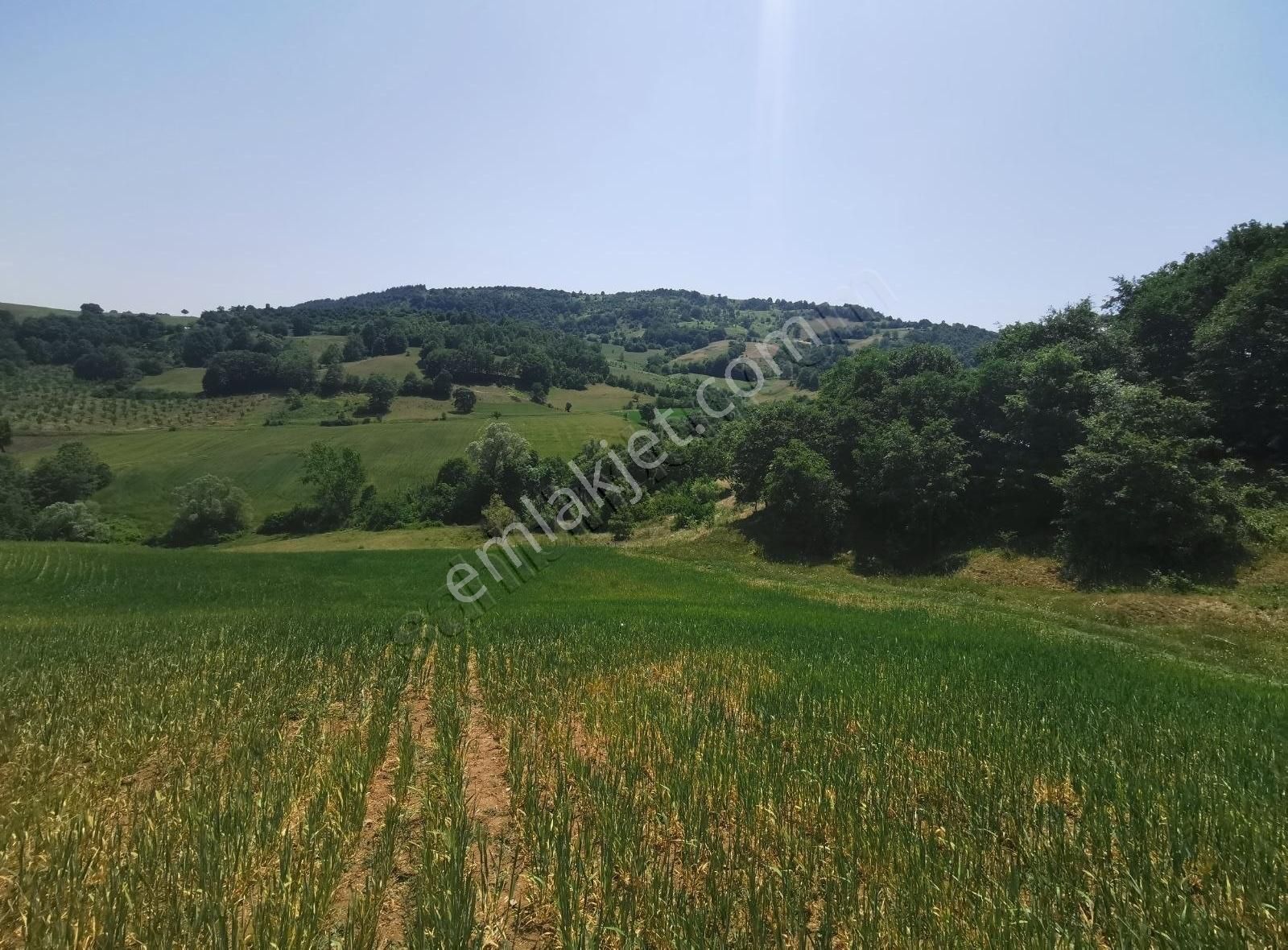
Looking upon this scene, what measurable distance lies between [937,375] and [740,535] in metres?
17.7

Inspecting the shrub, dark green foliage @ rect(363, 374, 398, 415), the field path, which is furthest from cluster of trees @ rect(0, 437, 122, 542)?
the field path

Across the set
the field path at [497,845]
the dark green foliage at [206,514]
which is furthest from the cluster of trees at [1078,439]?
the dark green foliage at [206,514]

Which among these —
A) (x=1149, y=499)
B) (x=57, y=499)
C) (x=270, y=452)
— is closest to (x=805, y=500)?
(x=1149, y=499)

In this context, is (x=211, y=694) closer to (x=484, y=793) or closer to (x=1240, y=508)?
(x=484, y=793)

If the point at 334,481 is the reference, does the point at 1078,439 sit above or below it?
above

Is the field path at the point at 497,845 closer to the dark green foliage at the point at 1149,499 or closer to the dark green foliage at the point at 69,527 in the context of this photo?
the dark green foliage at the point at 1149,499

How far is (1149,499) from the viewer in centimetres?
2375

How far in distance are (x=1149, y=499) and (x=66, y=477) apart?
304 ft

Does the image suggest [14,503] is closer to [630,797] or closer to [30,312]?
[630,797]

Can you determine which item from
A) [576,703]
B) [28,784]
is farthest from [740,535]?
[28,784]

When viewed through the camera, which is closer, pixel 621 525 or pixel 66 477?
pixel 621 525

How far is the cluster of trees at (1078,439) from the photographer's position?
24000mm

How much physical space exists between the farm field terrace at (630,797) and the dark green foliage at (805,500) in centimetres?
2382

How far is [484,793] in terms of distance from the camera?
568cm
